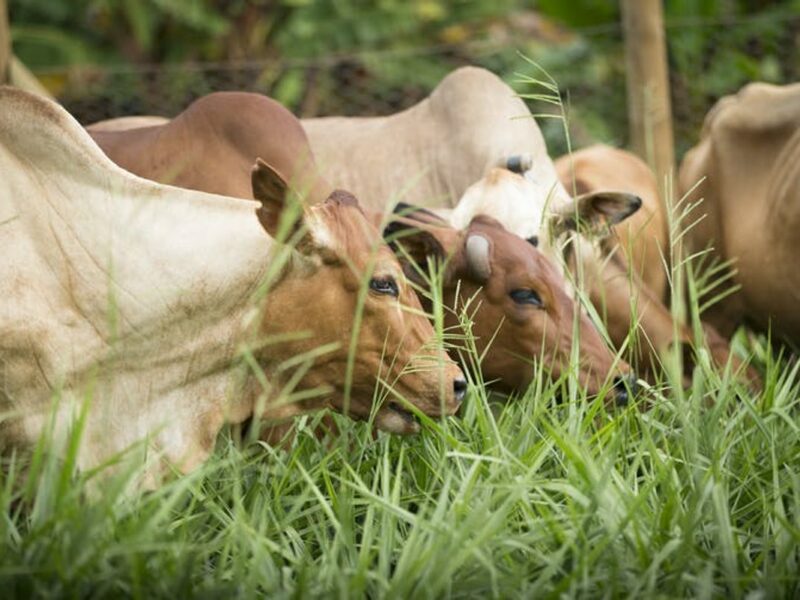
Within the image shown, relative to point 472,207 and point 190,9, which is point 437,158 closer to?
point 472,207

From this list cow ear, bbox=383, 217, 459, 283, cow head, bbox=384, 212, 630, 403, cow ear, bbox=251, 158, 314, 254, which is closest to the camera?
cow ear, bbox=251, 158, 314, 254

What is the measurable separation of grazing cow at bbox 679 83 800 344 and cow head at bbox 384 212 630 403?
1344 mm

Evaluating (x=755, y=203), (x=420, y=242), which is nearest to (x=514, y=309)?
(x=420, y=242)

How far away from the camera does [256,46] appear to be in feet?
36.5

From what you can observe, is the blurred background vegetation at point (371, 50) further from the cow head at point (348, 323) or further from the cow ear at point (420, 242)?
the cow head at point (348, 323)

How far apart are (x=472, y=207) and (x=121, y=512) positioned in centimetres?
207

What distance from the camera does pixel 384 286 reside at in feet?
12.2

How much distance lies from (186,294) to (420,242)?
936 millimetres

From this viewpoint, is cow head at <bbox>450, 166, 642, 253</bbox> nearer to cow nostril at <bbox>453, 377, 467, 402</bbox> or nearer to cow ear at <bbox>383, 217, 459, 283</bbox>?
cow ear at <bbox>383, 217, 459, 283</bbox>

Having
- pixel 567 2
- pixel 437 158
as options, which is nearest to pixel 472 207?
pixel 437 158

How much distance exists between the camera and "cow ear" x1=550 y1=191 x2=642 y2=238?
15.9 ft

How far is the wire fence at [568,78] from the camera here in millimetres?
8039

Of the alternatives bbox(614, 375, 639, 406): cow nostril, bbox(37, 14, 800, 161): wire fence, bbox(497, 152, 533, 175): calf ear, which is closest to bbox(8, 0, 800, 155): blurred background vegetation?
bbox(37, 14, 800, 161): wire fence

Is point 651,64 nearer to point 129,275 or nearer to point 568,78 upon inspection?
point 568,78
